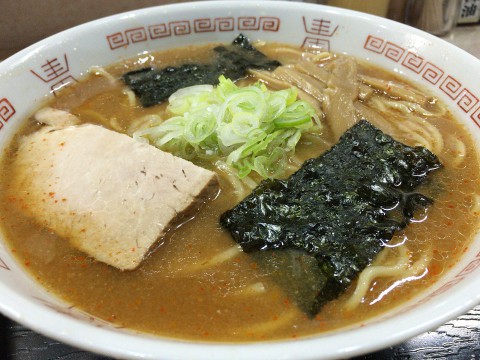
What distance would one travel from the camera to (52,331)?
45.7 inches

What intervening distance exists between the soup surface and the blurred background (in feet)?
4.76

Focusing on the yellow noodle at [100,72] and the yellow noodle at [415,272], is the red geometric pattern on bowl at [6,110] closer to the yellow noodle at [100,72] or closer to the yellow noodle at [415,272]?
the yellow noodle at [100,72]

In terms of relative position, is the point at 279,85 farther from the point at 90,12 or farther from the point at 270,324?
the point at 90,12

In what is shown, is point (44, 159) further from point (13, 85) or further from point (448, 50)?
point (448, 50)

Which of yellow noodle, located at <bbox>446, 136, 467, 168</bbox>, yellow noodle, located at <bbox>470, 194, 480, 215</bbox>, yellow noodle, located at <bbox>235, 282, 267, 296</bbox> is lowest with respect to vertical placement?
yellow noodle, located at <bbox>235, 282, 267, 296</bbox>

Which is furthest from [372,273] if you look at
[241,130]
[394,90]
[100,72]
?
[100,72]

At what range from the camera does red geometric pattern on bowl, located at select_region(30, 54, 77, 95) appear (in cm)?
242

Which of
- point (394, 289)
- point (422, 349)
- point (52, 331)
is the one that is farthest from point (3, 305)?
point (422, 349)

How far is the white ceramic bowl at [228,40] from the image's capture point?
1140mm

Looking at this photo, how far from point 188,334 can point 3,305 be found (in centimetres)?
55

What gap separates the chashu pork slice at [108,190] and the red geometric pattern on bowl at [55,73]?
56cm

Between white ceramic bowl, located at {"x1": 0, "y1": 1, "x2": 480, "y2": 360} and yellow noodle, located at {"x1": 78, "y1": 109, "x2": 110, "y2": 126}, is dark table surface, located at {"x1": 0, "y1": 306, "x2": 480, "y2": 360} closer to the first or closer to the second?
white ceramic bowl, located at {"x1": 0, "y1": 1, "x2": 480, "y2": 360}

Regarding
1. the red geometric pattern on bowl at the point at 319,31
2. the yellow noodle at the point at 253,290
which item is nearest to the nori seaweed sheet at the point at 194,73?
the red geometric pattern on bowl at the point at 319,31

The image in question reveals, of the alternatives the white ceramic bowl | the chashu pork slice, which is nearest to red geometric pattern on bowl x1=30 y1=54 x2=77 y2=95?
the white ceramic bowl
